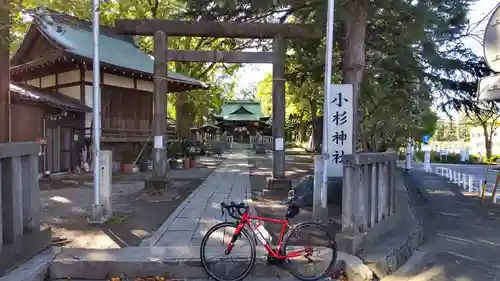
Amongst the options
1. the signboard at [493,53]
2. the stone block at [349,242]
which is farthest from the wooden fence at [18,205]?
the signboard at [493,53]

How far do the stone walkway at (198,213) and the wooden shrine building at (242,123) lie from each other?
36252 millimetres

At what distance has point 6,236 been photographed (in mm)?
4656

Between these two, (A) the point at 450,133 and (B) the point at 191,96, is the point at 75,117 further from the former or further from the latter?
(A) the point at 450,133

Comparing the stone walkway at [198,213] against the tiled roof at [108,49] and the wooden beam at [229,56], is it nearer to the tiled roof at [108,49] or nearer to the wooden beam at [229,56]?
the wooden beam at [229,56]

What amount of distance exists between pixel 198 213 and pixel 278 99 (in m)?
3.82

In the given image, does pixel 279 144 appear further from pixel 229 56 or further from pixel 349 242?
pixel 349 242

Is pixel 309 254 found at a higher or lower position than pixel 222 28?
lower

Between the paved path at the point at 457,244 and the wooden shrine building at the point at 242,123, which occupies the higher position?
the wooden shrine building at the point at 242,123

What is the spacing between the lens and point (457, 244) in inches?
282

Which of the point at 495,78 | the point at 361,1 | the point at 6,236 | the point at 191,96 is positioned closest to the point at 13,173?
the point at 6,236

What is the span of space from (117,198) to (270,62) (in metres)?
5.23

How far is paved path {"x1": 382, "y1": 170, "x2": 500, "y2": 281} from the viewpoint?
17.1ft

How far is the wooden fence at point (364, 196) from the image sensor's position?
571cm

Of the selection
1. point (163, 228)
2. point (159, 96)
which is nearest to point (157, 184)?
point (159, 96)
